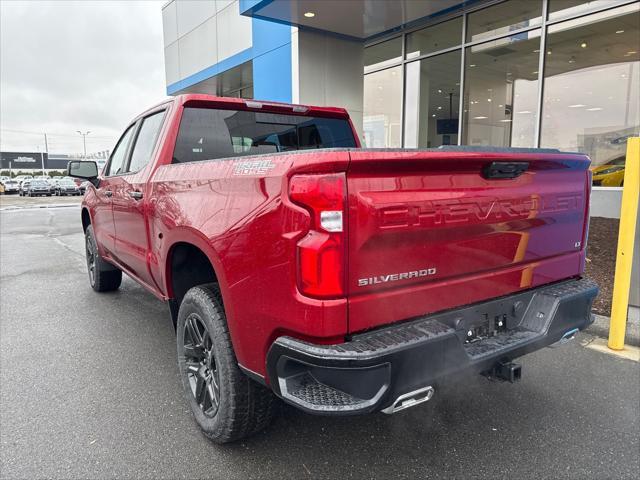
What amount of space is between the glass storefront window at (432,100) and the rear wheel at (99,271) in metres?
8.19

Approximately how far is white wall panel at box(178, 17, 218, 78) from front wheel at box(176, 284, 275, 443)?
585 inches

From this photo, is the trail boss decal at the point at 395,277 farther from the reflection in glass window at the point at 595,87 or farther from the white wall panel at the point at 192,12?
the white wall panel at the point at 192,12

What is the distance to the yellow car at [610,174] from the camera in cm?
825

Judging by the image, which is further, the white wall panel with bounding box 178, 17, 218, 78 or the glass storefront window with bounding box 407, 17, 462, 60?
the white wall panel with bounding box 178, 17, 218, 78

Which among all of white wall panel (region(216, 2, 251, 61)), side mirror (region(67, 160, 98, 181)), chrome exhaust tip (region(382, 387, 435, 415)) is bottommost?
chrome exhaust tip (region(382, 387, 435, 415))

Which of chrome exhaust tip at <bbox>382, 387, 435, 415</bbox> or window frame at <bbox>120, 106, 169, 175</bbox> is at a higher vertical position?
window frame at <bbox>120, 106, 169, 175</bbox>

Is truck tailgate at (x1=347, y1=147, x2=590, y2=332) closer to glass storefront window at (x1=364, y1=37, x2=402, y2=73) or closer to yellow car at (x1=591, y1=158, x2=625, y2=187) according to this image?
yellow car at (x1=591, y1=158, x2=625, y2=187)

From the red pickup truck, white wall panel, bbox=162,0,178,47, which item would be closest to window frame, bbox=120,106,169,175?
the red pickup truck

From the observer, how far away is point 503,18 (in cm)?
960

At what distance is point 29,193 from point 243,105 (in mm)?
42394

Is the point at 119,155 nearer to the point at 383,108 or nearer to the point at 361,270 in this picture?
the point at 361,270

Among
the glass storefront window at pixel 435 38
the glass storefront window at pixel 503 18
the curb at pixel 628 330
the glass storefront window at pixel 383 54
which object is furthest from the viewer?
the glass storefront window at pixel 383 54

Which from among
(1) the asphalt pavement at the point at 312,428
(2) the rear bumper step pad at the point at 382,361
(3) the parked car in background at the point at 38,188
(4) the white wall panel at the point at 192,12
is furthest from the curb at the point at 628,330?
(3) the parked car in background at the point at 38,188

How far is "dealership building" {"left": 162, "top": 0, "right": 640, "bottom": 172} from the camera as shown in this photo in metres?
9.02
